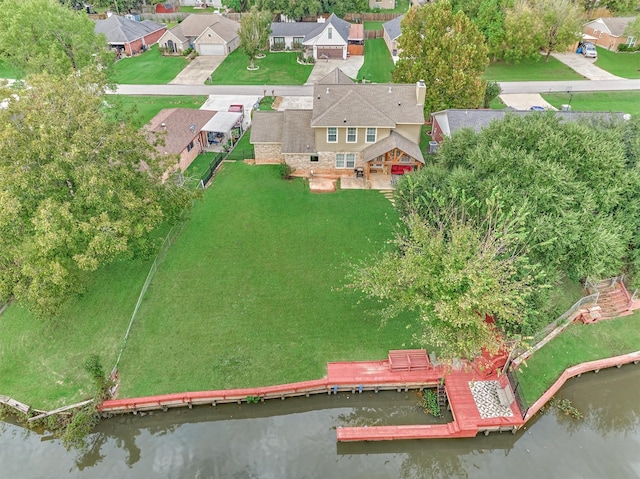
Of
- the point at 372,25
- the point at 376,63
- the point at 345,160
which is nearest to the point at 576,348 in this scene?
the point at 345,160

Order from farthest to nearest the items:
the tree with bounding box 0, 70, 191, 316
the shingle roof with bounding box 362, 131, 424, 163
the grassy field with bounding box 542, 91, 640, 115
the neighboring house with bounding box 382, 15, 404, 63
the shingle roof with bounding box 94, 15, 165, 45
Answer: the shingle roof with bounding box 94, 15, 165, 45, the neighboring house with bounding box 382, 15, 404, 63, the grassy field with bounding box 542, 91, 640, 115, the shingle roof with bounding box 362, 131, 424, 163, the tree with bounding box 0, 70, 191, 316

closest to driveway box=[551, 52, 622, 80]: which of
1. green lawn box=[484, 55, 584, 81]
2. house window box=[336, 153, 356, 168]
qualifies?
green lawn box=[484, 55, 584, 81]

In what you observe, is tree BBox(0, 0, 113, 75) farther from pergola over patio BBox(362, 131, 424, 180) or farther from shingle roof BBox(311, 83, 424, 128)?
pergola over patio BBox(362, 131, 424, 180)

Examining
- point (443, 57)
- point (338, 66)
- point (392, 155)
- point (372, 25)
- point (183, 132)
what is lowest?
point (392, 155)

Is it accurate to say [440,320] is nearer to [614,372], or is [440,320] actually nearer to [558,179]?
[558,179]

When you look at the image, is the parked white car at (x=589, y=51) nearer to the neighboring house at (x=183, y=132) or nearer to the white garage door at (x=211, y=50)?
the white garage door at (x=211, y=50)

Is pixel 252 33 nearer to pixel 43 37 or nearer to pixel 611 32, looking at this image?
pixel 43 37
